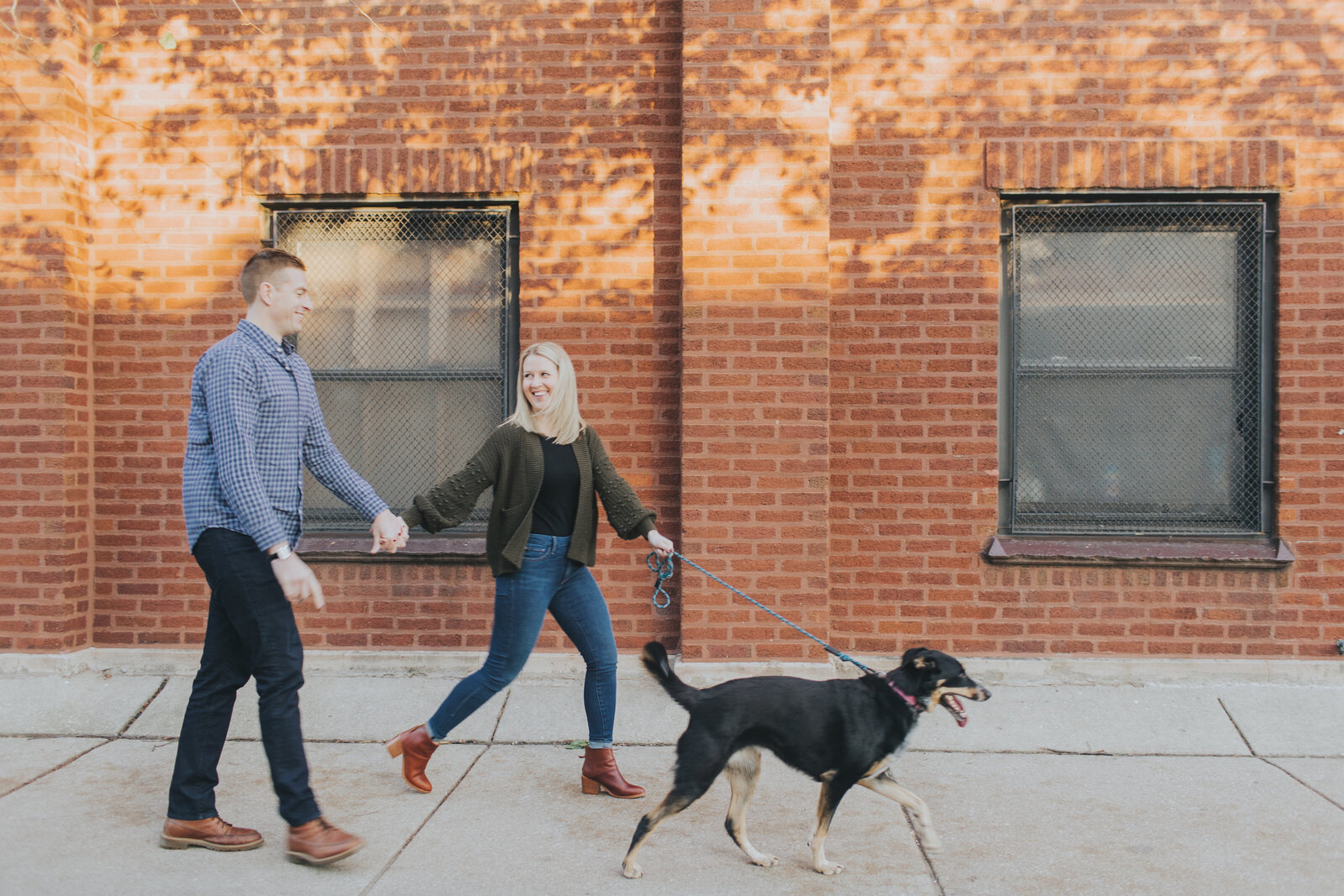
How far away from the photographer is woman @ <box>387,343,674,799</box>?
153 inches

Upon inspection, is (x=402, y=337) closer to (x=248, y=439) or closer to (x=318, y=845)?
(x=248, y=439)

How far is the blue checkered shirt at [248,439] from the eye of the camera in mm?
3248

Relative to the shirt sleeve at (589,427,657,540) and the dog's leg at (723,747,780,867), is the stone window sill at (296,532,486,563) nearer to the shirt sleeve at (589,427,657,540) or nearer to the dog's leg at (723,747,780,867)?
the shirt sleeve at (589,427,657,540)

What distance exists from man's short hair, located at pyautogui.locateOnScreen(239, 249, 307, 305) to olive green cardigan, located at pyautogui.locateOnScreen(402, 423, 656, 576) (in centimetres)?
96

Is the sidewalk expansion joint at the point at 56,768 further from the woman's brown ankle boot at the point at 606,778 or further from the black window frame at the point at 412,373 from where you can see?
the woman's brown ankle boot at the point at 606,778

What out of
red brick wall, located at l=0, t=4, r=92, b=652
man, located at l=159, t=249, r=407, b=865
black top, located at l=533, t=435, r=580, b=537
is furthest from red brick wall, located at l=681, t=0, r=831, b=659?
red brick wall, located at l=0, t=4, r=92, b=652

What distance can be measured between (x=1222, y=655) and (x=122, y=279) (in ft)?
20.2

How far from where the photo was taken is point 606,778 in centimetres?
400

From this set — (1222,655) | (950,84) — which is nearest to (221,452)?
(950,84)

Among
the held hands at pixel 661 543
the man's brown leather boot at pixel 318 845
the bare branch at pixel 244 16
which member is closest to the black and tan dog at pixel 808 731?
the held hands at pixel 661 543

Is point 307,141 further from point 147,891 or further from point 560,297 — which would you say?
point 147,891

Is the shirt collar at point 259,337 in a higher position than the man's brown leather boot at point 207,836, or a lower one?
higher

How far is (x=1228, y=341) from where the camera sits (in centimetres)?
529

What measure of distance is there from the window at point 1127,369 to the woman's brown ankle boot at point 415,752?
319 cm
